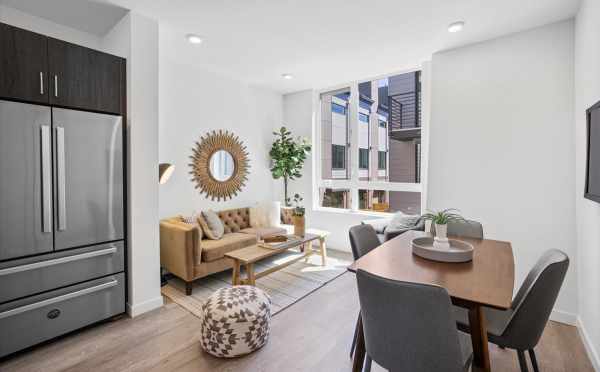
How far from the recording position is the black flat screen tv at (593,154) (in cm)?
178

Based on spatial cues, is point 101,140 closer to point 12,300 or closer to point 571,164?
point 12,300

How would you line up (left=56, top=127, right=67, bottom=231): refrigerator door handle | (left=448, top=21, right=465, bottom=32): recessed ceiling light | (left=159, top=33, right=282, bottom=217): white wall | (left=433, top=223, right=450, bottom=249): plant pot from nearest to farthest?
1. (left=433, top=223, right=450, bottom=249): plant pot
2. (left=56, top=127, right=67, bottom=231): refrigerator door handle
3. (left=448, top=21, right=465, bottom=32): recessed ceiling light
4. (left=159, top=33, right=282, bottom=217): white wall

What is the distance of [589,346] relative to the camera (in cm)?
211

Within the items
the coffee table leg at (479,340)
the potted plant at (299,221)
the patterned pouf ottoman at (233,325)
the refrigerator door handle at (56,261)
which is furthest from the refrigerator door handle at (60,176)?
the coffee table leg at (479,340)

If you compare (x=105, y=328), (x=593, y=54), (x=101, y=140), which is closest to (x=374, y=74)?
(x=593, y=54)

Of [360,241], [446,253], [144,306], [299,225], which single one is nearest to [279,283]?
[299,225]

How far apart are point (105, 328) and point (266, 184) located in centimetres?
321

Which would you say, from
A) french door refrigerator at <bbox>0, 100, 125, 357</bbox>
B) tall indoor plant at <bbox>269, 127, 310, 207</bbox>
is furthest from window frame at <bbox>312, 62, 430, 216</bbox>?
french door refrigerator at <bbox>0, 100, 125, 357</bbox>

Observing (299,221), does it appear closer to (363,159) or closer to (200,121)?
(363,159)

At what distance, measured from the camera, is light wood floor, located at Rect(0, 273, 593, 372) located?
6.47 ft

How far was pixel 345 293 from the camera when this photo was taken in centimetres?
313

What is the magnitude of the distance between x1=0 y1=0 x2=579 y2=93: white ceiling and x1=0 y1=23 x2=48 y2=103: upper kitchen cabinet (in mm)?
572

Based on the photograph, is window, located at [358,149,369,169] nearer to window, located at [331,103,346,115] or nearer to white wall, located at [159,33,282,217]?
window, located at [331,103,346,115]

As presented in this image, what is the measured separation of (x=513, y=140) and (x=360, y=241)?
1988mm
